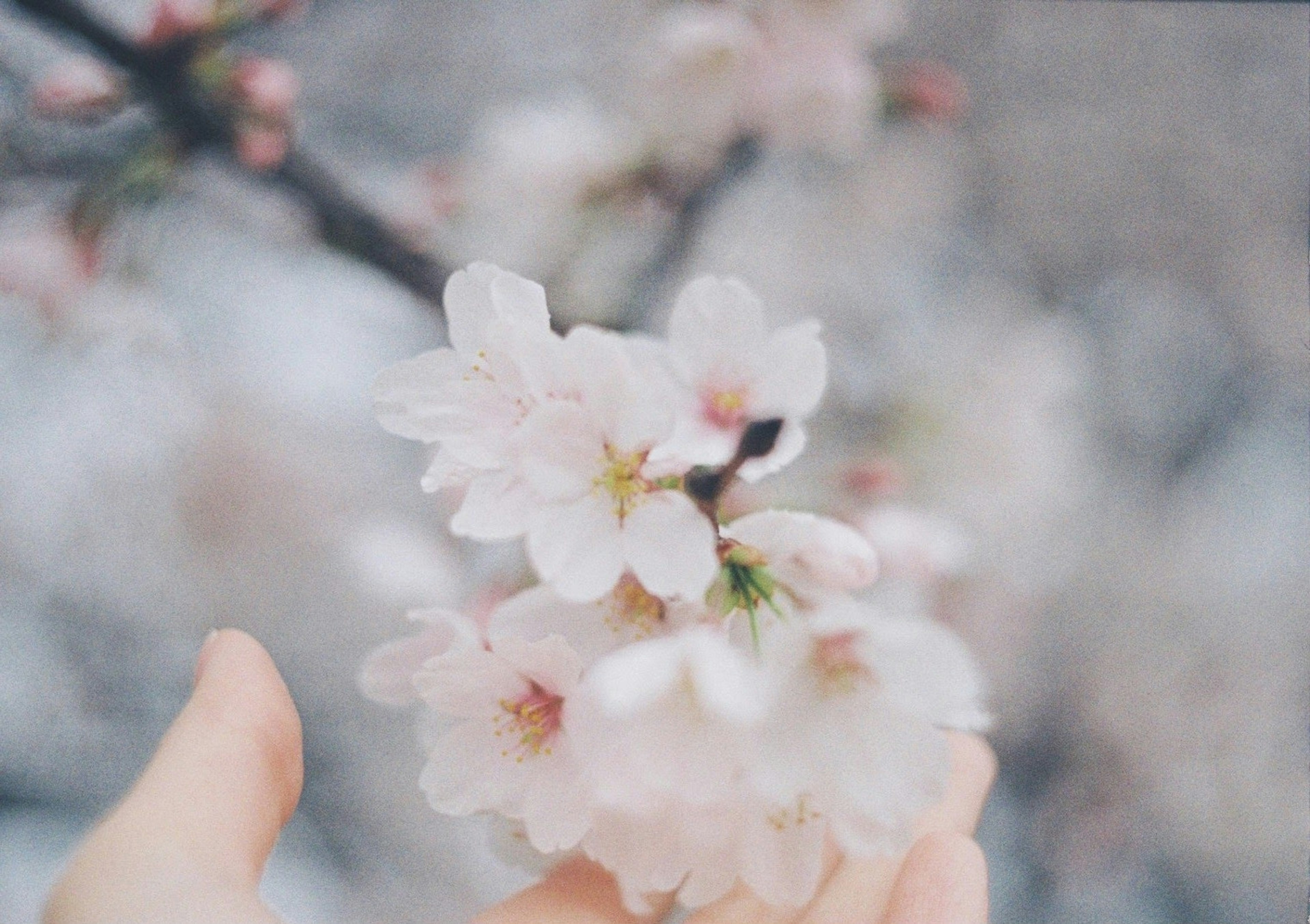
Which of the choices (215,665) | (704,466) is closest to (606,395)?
(704,466)

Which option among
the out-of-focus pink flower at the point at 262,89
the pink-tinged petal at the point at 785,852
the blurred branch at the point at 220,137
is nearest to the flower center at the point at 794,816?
the pink-tinged petal at the point at 785,852

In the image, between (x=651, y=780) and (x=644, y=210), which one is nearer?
(x=651, y=780)

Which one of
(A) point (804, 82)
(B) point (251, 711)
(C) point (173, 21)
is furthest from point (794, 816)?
(C) point (173, 21)

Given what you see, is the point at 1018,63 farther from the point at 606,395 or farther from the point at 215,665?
the point at 215,665

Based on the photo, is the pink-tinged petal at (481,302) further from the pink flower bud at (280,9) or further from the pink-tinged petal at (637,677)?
the pink flower bud at (280,9)

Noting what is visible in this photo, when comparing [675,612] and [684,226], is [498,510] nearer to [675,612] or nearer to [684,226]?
[675,612]

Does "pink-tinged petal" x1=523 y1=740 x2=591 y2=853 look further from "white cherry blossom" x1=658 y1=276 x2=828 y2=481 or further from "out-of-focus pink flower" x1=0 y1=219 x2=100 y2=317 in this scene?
"out-of-focus pink flower" x1=0 y1=219 x2=100 y2=317
